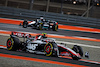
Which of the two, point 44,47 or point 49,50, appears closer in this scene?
point 49,50

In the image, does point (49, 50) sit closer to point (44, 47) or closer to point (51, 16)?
point (44, 47)

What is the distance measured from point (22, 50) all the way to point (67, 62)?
1961 mm

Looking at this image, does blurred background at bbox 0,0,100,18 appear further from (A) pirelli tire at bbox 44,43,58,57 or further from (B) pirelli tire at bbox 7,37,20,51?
(A) pirelli tire at bbox 44,43,58,57

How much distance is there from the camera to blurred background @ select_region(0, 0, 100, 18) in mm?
30203

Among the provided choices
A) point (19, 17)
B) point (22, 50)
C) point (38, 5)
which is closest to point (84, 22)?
point (19, 17)

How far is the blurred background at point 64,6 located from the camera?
30.2m

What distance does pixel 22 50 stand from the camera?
8570 millimetres

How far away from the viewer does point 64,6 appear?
31.0 m

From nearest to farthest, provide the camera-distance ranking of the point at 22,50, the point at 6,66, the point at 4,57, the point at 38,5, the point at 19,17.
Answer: the point at 6,66, the point at 4,57, the point at 22,50, the point at 19,17, the point at 38,5

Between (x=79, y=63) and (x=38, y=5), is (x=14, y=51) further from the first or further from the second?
(x=38, y=5)

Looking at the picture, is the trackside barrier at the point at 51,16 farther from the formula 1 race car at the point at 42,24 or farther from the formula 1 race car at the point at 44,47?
the formula 1 race car at the point at 44,47

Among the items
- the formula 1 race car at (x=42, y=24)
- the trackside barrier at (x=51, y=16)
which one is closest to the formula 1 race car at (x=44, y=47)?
the formula 1 race car at (x=42, y=24)

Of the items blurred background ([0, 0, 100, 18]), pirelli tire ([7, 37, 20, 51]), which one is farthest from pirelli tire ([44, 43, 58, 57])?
blurred background ([0, 0, 100, 18])

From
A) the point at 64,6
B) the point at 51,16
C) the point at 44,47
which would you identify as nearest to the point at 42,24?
the point at 51,16
